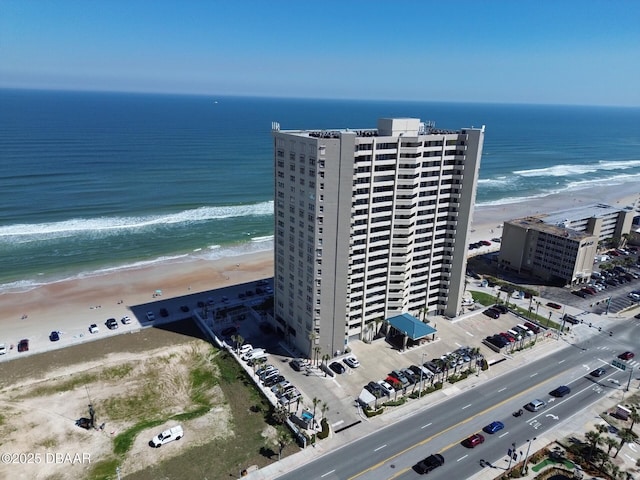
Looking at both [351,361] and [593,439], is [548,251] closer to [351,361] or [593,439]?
[593,439]

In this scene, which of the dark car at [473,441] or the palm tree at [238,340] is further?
the palm tree at [238,340]

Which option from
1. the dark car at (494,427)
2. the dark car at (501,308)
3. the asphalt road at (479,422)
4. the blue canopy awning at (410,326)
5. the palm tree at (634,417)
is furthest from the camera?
the dark car at (501,308)

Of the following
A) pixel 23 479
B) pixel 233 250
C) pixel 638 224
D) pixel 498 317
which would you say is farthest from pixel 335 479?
pixel 638 224

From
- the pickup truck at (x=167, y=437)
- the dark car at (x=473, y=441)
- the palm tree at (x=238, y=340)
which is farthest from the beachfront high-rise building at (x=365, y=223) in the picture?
the dark car at (x=473, y=441)

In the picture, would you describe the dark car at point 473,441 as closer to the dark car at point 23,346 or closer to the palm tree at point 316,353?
the palm tree at point 316,353

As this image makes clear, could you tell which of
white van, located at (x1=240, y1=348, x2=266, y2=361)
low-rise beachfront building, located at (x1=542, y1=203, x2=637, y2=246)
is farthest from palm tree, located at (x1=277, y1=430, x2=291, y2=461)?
low-rise beachfront building, located at (x1=542, y1=203, x2=637, y2=246)

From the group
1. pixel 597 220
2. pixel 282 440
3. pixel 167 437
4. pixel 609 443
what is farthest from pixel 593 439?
pixel 597 220
